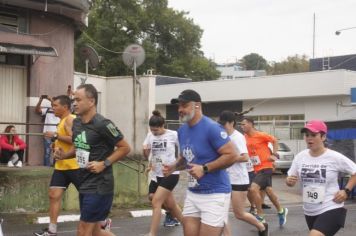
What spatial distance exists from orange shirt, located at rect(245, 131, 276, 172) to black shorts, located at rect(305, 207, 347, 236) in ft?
14.8

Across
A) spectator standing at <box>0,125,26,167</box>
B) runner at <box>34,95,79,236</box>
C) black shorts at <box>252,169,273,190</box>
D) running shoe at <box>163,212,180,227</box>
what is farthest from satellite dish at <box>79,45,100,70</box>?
runner at <box>34,95,79,236</box>

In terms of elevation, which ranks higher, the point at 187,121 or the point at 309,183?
the point at 187,121

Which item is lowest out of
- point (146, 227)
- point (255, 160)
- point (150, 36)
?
point (146, 227)

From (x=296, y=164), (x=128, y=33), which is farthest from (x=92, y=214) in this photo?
(x=128, y=33)

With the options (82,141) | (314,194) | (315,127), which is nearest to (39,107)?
(82,141)

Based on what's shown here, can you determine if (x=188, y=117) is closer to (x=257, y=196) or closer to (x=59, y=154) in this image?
(x=59, y=154)

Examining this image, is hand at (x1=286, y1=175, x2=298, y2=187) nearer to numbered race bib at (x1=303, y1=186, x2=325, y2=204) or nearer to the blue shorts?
numbered race bib at (x1=303, y1=186, x2=325, y2=204)

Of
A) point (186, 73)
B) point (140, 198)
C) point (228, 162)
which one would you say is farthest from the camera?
point (186, 73)

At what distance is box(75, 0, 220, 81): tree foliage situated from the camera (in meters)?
43.9

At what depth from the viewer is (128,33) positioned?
148 ft

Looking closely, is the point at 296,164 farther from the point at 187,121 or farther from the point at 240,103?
the point at 240,103

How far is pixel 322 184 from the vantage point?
237 inches

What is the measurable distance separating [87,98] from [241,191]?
3331 millimetres

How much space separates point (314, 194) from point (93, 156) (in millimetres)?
2209
